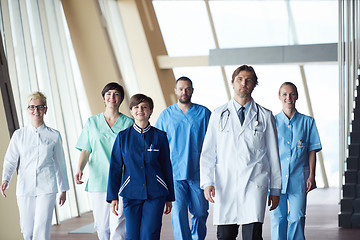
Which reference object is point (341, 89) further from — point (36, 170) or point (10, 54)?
point (36, 170)

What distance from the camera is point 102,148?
425 centimetres

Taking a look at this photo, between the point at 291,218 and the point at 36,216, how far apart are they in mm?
→ 1912

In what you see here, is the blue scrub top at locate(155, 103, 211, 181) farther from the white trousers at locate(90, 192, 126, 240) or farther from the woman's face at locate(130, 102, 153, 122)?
the woman's face at locate(130, 102, 153, 122)

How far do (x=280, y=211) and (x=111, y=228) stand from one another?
1.31 m

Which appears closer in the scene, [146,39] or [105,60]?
[105,60]

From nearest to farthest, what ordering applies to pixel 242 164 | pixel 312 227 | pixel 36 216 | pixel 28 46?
pixel 242 164 → pixel 36 216 → pixel 312 227 → pixel 28 46

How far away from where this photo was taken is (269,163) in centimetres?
334

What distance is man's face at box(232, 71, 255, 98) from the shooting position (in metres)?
3.28

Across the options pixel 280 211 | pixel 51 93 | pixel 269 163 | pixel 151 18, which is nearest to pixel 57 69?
pixel 51 93

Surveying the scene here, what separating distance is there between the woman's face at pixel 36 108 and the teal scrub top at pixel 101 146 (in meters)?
0.40

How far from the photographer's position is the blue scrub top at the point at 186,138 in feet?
15.0

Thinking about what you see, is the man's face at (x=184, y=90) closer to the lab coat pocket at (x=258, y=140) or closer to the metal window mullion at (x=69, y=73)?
the lab coat pocket at (x=258, y=140)

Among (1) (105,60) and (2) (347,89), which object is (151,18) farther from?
(2) (347,89)

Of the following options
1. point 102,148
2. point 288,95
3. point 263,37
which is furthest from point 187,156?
point 263,37
